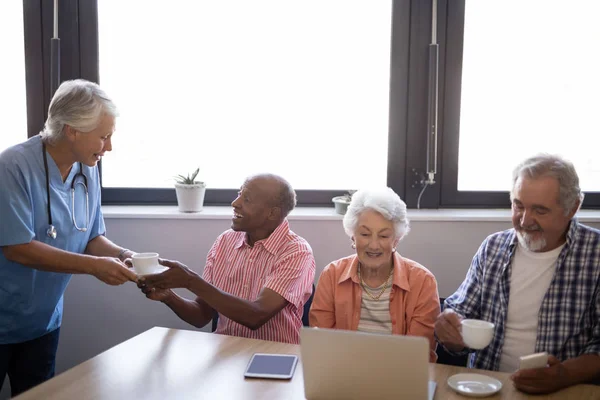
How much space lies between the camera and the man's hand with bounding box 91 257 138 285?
2016 millimetres

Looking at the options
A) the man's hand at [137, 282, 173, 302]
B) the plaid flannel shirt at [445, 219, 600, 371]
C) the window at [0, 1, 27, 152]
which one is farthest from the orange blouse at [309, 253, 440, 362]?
the window at [0, 1, 27, 152]

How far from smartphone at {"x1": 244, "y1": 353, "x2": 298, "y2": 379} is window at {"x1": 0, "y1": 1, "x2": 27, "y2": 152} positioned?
Answer: 82.2 inches

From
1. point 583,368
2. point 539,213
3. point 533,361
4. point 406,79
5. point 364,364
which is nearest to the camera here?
point 364,364

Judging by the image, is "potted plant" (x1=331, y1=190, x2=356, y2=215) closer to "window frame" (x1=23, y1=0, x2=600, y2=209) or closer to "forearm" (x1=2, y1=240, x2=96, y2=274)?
"window frame" (x1=23, y1=0, x2=600, y2=209)

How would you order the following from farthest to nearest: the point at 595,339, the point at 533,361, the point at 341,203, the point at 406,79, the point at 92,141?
the point at 406,79, the point at 341,203, the point at 92,141, the point at 595,339, the point at 533,361

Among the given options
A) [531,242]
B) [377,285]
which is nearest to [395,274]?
[377,285]

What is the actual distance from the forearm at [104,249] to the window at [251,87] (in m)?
0.78

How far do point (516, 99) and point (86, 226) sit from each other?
213 centimetres

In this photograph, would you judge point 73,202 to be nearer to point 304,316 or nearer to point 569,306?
point 304,316

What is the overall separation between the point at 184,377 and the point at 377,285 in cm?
83

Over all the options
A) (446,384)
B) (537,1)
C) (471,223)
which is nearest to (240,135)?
(471,223)

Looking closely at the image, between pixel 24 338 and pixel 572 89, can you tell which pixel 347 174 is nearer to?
pixel 572 89

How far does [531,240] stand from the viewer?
1.94 meters

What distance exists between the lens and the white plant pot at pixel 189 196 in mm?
2850
